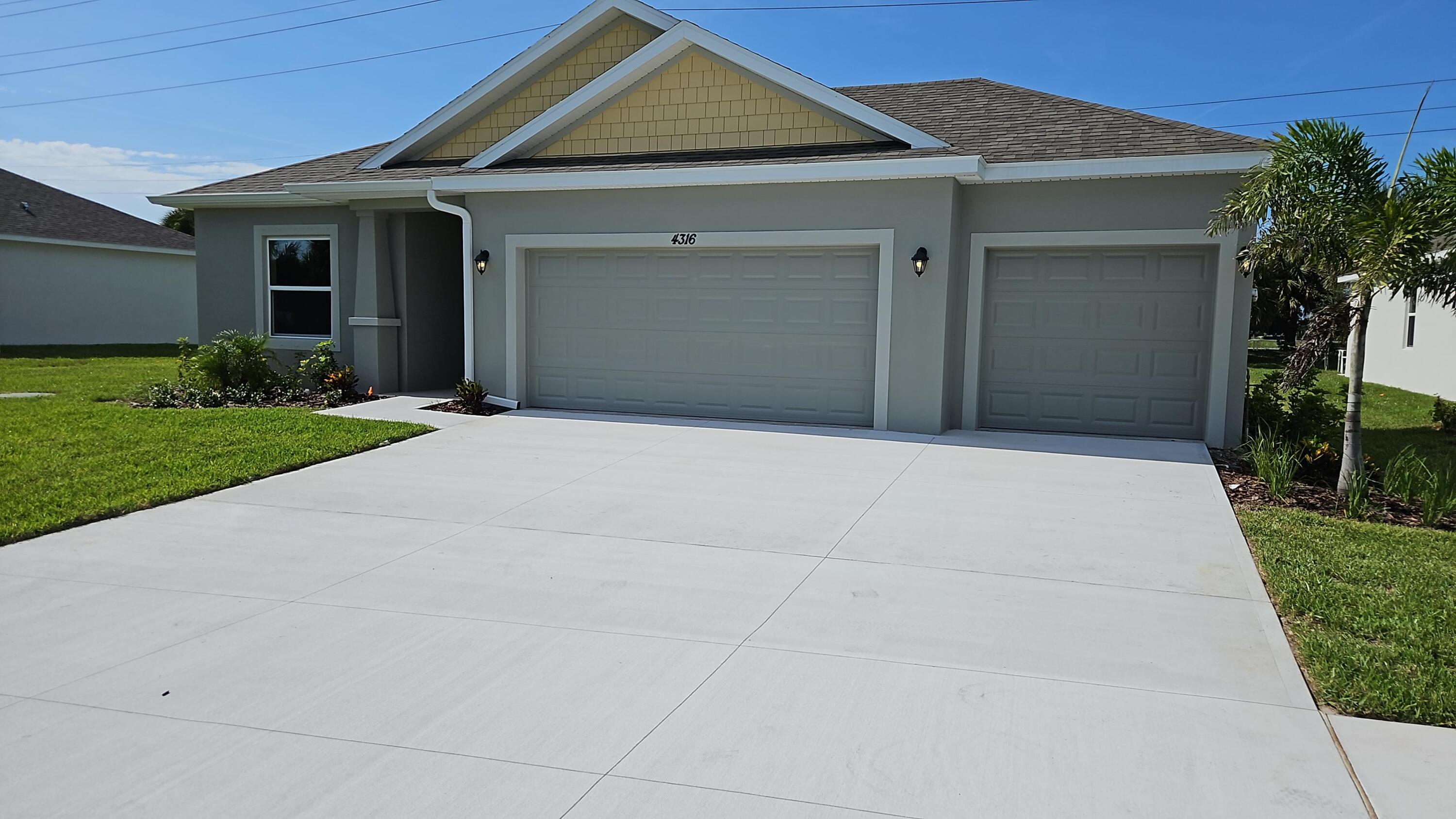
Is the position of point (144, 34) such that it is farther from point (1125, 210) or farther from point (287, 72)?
point (1125, 210)

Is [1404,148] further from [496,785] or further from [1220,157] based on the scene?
[496,785]

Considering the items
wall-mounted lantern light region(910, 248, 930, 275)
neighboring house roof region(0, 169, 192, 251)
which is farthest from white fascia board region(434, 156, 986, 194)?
neighboring house roof region(0, 169, 192, 251)

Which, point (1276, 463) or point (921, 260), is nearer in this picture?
point (1276, 463)

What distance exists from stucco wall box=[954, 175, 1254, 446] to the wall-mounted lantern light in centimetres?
86

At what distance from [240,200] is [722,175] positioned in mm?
8285

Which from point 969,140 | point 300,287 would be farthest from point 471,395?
point 969,140

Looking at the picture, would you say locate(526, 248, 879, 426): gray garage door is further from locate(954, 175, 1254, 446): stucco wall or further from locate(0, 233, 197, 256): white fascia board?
locate(0, 233, 197, 256): white fascia board

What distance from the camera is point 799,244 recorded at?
467 inches

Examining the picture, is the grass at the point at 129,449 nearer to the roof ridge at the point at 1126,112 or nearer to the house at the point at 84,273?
the roof ridge at the point at 1126,112

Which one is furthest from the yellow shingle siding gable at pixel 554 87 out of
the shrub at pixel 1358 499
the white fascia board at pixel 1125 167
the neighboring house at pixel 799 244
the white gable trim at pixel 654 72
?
the shrub at pixel 1358 499

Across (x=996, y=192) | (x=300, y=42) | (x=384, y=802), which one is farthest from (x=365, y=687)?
(x=300, y=42)

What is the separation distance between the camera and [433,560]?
6207 mm

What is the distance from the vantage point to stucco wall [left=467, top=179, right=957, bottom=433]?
11273mm

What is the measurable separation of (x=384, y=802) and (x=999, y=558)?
14.1 feet
